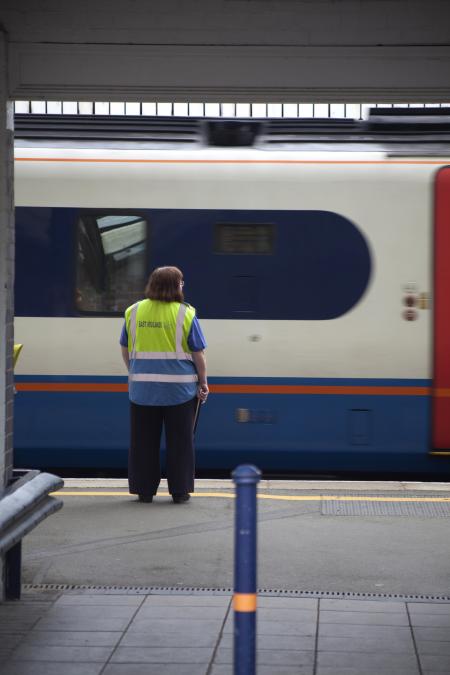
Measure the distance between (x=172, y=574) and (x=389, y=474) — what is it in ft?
11.0

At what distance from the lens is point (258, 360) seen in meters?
8.76

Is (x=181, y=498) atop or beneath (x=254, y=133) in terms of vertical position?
beneath

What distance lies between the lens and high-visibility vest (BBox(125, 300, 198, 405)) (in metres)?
7.99

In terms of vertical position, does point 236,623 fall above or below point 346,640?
above

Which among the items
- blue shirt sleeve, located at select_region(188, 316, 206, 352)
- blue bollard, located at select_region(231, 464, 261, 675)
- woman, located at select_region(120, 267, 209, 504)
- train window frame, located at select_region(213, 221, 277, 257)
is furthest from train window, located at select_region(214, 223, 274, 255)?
blue bollard, located at select_region(231, 464, 261, 675)

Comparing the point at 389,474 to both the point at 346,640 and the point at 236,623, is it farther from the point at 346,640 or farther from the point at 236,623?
the point at 236,623

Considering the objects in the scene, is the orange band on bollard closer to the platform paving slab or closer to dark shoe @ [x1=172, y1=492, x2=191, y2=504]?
the platform paving slab

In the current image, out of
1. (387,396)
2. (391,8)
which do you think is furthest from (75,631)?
(387,396)

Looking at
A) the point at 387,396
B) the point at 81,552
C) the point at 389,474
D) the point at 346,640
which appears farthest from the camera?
the point at 389,474

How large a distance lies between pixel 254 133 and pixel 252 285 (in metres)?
1.22

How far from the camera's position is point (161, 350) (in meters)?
8.02

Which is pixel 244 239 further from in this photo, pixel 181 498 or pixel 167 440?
pixel 181 498

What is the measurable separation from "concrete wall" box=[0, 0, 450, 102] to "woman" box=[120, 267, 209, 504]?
2.74 meters

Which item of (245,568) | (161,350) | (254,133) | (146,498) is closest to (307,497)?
(146,498)
